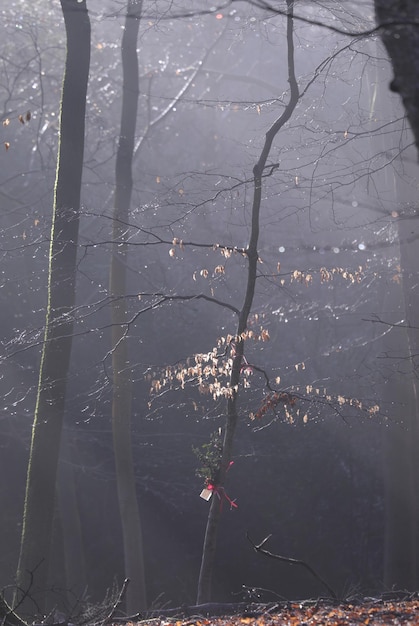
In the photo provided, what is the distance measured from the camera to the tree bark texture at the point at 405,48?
294cm

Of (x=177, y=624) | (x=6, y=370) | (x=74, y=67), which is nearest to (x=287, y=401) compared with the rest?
(x=177, y=624)

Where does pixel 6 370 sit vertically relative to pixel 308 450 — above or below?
above

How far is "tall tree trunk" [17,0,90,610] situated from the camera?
9375 mm

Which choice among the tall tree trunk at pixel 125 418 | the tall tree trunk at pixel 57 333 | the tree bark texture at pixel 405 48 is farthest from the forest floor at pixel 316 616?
the tall tree trunk at pixel 125 418

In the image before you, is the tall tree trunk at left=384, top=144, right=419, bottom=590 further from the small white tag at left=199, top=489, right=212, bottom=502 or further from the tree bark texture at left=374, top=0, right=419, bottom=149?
the tree bark texture at left=374, top=0, right=419, bottom=149

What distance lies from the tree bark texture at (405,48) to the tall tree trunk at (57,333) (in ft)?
20.5

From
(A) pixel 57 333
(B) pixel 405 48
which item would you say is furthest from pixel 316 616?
(B) pixel 405 48

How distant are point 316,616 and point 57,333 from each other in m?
4.70

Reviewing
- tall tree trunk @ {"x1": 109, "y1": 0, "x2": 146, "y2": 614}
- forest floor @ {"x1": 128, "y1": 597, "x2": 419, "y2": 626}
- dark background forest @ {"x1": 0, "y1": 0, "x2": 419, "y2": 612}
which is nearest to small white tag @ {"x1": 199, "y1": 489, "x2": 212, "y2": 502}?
forest floor @ {"x1": 128, "y1": 597, "x2": 419, "y2": 626}

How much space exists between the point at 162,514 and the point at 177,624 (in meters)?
9.53

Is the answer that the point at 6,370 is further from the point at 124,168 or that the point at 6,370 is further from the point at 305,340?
the point at 305,340

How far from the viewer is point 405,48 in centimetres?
301

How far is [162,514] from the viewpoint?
15969 mm

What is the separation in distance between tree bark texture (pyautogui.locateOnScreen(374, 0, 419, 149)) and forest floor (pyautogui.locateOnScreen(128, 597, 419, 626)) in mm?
4404
